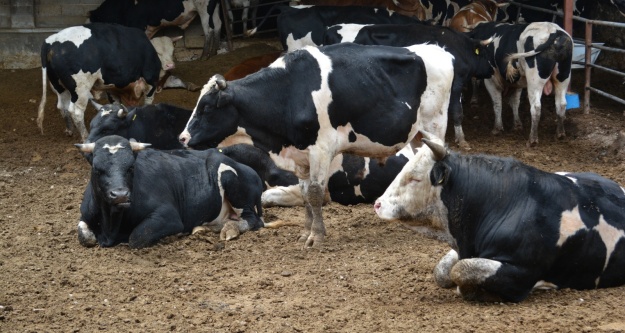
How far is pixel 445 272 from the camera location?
724 centimetres

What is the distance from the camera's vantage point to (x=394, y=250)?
8797mm

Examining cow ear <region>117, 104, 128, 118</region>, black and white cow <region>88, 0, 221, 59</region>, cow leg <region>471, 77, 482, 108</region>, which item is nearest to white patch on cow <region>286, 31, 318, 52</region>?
cow leg <region>471, 77, 482, 108</region>

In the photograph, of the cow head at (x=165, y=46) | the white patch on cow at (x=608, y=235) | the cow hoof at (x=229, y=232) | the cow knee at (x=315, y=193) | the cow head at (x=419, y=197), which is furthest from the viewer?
the cow head at (x=165, y=46)

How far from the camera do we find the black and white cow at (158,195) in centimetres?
910

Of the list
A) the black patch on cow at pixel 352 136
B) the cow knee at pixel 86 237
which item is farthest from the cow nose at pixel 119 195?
the black patch on cow at pixel 352 136

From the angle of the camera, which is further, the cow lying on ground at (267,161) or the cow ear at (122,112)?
the cow ear at (122,112)

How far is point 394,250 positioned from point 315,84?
1.78 metres

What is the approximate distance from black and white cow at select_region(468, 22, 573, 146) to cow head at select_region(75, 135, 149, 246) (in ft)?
23.9

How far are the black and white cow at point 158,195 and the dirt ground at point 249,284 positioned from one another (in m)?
0.21

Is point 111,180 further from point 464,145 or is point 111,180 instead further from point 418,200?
point 464,145

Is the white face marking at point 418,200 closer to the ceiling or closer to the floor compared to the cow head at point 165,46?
closer to the ceiling

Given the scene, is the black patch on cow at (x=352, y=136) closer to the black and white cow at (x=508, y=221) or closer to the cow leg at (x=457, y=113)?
the black and white cow at (x=508, y=221)

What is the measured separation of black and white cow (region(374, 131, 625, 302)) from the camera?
6.80 meters

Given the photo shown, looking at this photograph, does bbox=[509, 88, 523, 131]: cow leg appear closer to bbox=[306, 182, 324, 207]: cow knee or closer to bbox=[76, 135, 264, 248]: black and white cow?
bbox=[76, 135, 264, 248]: black and white cow
